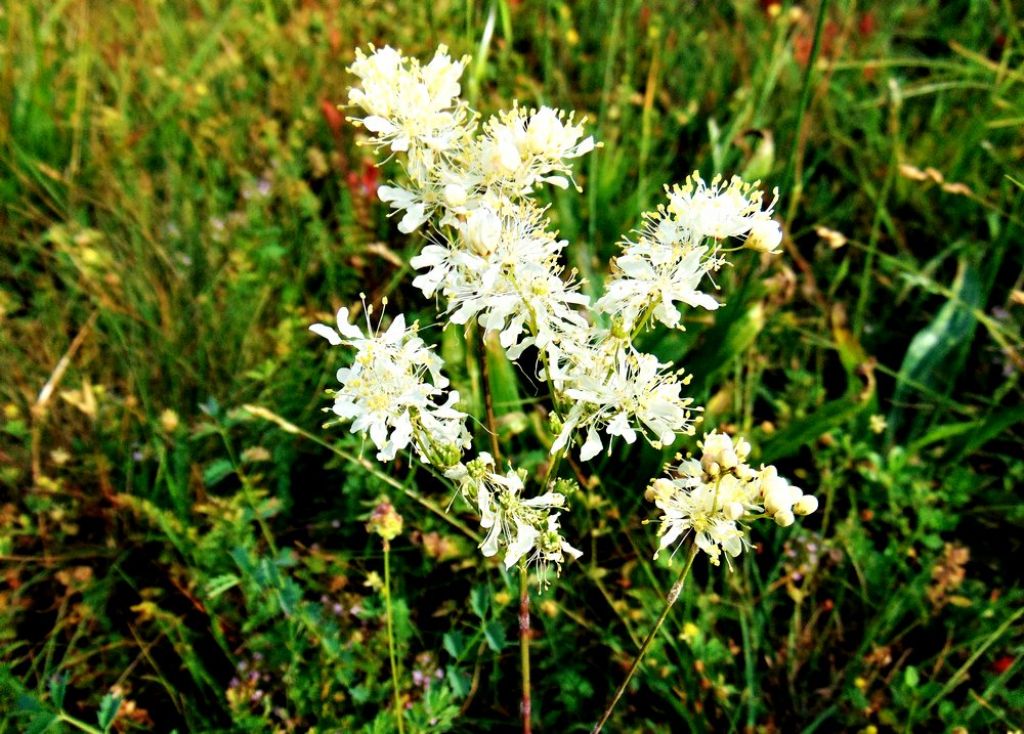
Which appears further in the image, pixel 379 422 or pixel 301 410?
pixel 301 410

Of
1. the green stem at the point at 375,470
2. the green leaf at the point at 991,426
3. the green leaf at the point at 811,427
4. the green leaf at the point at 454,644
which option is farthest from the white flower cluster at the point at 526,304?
the green leaf at the point at 991,426

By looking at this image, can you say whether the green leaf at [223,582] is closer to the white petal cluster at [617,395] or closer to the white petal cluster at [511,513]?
the white petal cluster at [511,513]

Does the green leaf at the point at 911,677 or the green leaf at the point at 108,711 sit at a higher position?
the green leaf at the point at 108,711

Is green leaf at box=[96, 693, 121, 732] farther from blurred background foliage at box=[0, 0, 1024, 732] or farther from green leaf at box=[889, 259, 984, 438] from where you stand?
green leaf at box=[889, 259, 984, 438]

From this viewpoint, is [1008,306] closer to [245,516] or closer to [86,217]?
[245,516]

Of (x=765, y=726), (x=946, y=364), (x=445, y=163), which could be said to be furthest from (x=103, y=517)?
(x=946, y=364)

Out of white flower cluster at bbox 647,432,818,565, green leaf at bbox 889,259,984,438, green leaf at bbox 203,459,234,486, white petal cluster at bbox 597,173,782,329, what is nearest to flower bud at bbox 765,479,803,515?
white flower cluster at bbox 647,432,818,565
